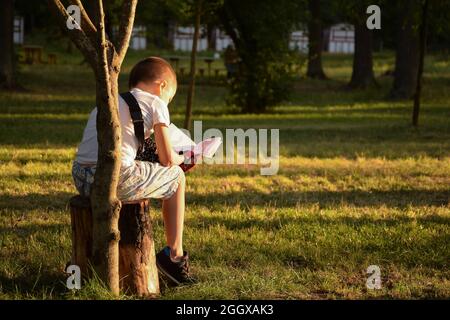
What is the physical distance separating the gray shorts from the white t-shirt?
0.06 metres

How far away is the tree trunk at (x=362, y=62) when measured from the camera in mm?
34844

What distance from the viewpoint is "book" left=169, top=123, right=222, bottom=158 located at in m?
6.64

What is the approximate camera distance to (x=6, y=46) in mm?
30016

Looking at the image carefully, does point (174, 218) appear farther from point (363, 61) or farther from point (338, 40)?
point (338, 40)

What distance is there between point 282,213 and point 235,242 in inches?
57.6

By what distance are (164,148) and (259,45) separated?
17340 millimetres

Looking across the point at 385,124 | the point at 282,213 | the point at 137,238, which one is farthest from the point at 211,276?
the point at 385,124

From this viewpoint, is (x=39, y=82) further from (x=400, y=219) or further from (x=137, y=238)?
(x=137, y=238)

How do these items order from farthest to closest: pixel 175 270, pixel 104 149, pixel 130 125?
1. pixel 175 270
2. pixel 130 125
3. pixel 104 149

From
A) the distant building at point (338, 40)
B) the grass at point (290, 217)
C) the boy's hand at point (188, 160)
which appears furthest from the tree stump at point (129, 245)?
the distant building at point (338, 40)

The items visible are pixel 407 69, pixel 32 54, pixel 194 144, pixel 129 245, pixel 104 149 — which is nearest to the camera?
pixel 104 149

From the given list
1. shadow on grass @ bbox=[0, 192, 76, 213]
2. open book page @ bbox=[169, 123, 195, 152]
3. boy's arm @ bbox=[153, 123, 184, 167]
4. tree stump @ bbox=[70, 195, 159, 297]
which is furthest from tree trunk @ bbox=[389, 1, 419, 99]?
tree stump @ bbox=[70, 195, 159, 297]

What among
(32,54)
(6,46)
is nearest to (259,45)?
(6,46)

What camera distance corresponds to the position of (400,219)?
365 inches
